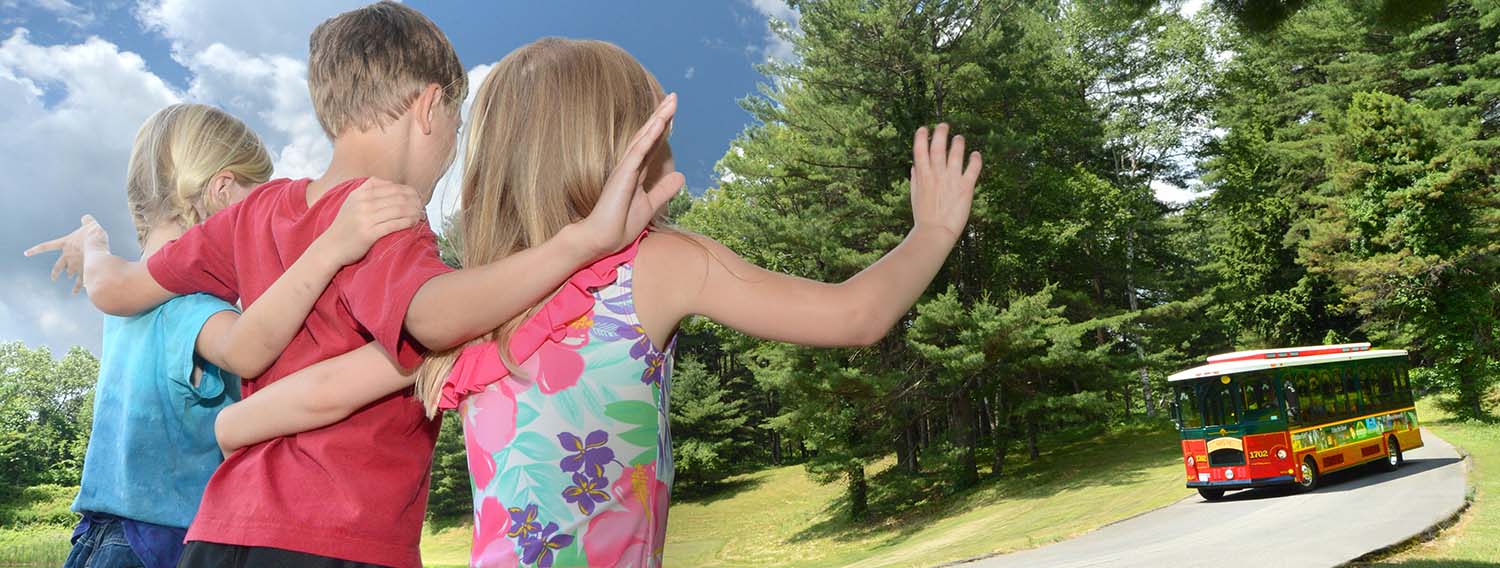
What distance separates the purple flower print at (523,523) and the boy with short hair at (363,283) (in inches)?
7.9

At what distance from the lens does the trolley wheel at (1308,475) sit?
13492 millimetres

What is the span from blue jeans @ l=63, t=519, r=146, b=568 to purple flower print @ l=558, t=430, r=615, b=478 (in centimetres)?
112

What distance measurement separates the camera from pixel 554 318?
4.47 ft

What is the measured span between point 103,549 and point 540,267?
4.19 ft

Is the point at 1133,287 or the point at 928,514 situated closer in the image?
the point at 928,514

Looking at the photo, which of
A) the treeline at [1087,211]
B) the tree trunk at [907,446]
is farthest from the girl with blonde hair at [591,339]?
the tree trunk at [907,446]

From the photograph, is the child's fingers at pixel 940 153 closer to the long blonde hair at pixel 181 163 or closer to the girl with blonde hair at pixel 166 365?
the girl with blonde hair at pixel 166 365

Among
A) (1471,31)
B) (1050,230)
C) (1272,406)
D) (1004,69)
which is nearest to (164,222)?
(1272,406)

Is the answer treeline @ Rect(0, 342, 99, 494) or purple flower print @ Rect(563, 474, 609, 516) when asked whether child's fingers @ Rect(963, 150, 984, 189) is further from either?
treeline @ Rect(0, 342, 99, 494)

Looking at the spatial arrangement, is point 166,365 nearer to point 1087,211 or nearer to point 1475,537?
point 1475,537

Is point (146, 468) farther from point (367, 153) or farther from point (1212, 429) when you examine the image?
point (1212, 429)

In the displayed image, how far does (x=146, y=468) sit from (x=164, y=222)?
56 cm

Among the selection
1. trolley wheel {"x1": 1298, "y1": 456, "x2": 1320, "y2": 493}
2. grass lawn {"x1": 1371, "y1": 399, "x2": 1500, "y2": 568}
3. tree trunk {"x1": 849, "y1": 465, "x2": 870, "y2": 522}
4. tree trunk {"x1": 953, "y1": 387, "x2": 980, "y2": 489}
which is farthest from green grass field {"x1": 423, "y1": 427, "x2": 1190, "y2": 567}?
grass lawn {"x1": 1371, "y1": 399, "x2": 1500, "y2": 568}

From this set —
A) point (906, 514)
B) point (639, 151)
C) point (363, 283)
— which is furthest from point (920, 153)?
point (906, 514)
